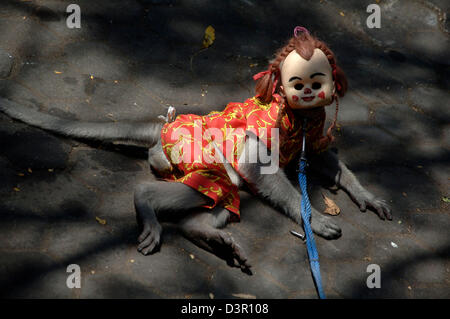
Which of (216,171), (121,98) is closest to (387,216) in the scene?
(216,171)

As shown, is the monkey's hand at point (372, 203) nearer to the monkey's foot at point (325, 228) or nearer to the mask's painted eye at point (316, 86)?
the monkey's foot at point (325, 228)

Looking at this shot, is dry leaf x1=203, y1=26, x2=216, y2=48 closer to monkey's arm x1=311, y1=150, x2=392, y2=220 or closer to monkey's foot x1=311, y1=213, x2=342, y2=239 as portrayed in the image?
monkey's arm x1=311, y1=150, x2=392, y2=220

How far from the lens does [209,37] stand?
4230 millimetres

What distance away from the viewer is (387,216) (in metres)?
3.15

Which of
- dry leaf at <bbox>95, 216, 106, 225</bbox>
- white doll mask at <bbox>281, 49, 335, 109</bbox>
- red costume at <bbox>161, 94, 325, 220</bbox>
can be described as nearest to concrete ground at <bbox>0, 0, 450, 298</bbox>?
dry leaf at <bbox>95, 216, 106, 225</bbox>

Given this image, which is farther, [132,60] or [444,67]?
[444,67]

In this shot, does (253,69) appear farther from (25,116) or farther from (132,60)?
(25,116)

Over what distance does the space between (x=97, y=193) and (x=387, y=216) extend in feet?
5.63

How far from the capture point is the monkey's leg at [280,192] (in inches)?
117

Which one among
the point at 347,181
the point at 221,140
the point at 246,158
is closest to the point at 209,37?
the point at 221,140

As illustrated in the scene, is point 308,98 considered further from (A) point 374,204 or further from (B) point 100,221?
(B) point 100,221

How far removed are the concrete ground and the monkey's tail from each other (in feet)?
0.22

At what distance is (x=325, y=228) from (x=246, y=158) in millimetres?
598

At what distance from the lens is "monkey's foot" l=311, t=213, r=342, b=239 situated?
2.95 meters
